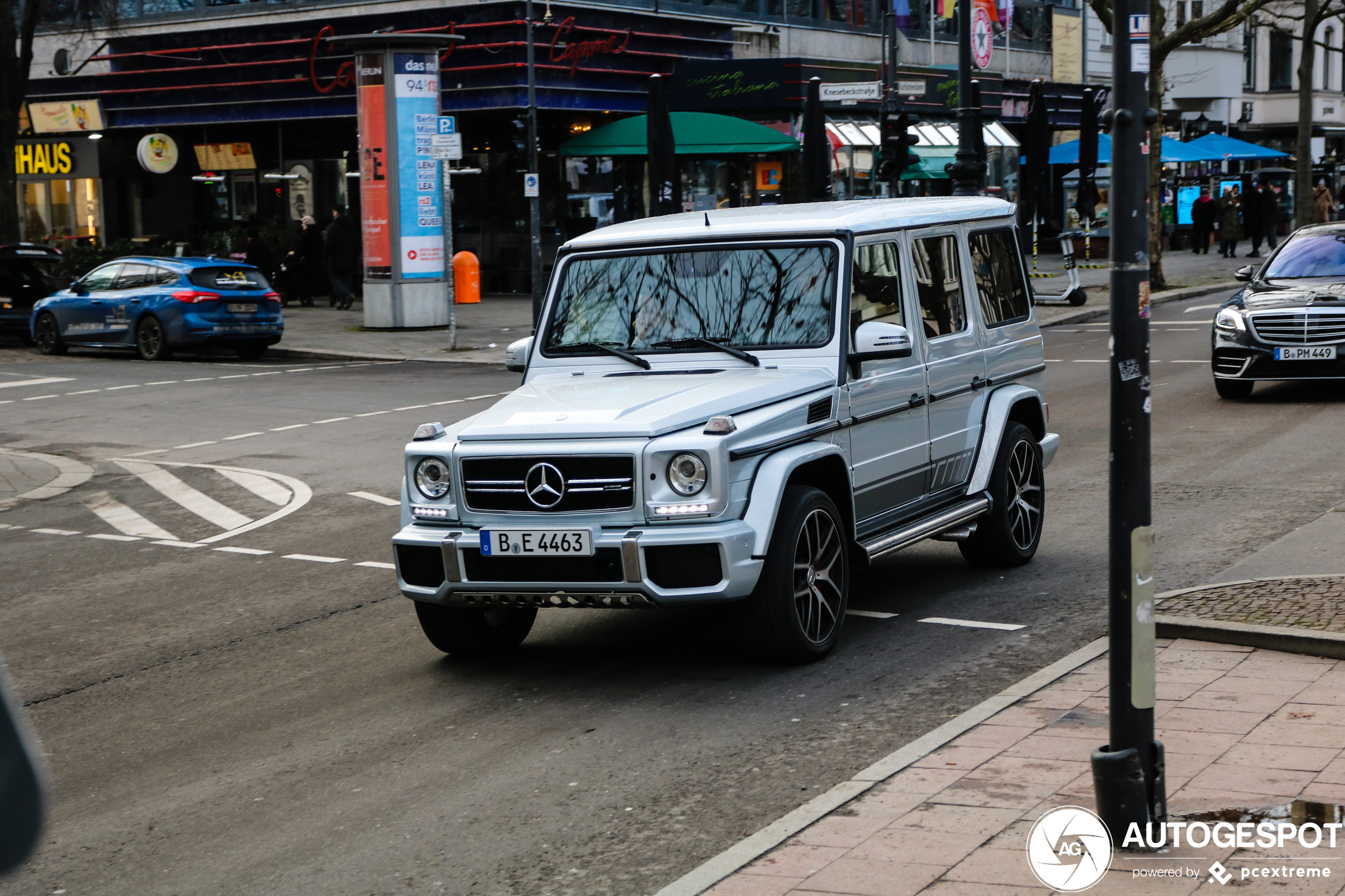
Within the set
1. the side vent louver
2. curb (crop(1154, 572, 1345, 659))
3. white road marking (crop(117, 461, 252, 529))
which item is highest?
the side vent louver

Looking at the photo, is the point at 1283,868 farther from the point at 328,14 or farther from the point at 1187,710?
the point at 328,14

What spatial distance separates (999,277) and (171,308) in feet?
58.4

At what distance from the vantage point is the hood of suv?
6.69m

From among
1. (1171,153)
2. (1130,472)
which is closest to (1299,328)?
(1130,472)

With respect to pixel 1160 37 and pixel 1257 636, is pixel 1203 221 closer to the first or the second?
pixel 1160 37

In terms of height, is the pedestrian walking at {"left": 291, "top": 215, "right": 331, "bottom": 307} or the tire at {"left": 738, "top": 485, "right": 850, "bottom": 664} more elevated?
the pedestrian walking at {"left": 291, "top": 215, "right": 331, "bottom": 307}

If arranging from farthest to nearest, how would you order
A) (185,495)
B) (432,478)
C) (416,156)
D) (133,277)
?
1. (416,156)
2. (133,277)
3. (185,495)
4. (432,478)

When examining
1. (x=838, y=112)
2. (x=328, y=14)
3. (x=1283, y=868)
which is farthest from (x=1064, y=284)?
(x=1283, y=868)

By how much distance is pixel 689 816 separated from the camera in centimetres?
531

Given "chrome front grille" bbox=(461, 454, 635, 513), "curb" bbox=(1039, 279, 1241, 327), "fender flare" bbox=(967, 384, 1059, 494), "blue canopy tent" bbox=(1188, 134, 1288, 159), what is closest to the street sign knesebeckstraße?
"curb" bbox=(1039, 279, 1241, 327)

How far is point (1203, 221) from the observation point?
153ft

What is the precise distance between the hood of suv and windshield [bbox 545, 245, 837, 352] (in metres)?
0.24

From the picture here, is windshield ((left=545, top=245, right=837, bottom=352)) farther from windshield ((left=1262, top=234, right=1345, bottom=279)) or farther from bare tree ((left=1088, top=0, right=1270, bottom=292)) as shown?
bare tree ((left=1088, top=0, right=1270, bottom=292))

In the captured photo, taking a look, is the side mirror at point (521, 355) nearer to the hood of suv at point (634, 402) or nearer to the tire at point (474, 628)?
the hood of suv at point (634, 402)
